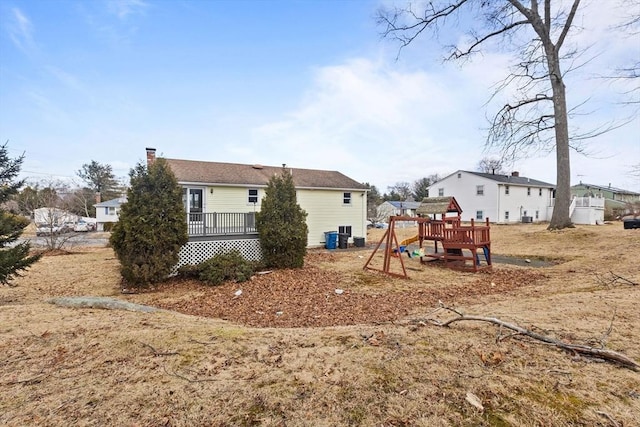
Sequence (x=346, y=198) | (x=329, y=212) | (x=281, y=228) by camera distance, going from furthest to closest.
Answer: (x=346, y=198) < (x=329, y=212) < (x=281, y=228)

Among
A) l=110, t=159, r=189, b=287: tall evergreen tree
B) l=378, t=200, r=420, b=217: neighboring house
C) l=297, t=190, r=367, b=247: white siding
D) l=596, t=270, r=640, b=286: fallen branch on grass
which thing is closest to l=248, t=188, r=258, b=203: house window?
l=297, t=190, r=367, b=247: white siding

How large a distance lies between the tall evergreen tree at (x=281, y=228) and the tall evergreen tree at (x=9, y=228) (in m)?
5.89

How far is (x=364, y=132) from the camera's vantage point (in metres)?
20.5

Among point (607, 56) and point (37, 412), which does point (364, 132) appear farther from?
point (37, 412)

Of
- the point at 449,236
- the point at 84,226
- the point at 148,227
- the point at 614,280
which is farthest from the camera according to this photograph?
the point at 84,226

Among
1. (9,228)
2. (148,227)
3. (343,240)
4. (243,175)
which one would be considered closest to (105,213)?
(243,175)

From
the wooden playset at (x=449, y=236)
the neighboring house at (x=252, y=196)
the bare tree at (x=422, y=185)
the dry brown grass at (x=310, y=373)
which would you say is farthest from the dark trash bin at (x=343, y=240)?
the bare tree at (x=422, y=185)

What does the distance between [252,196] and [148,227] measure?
7.95 metres

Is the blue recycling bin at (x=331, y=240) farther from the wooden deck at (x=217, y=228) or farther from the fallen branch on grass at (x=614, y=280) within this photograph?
the fallen branch on grass at (x=614, y=280)

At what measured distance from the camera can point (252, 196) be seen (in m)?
16.3

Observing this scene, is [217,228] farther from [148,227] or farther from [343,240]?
[343,240]

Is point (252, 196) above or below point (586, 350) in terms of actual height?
above

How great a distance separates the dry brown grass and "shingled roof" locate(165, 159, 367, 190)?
10.7 meters

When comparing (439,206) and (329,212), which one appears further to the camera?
(329,212)
